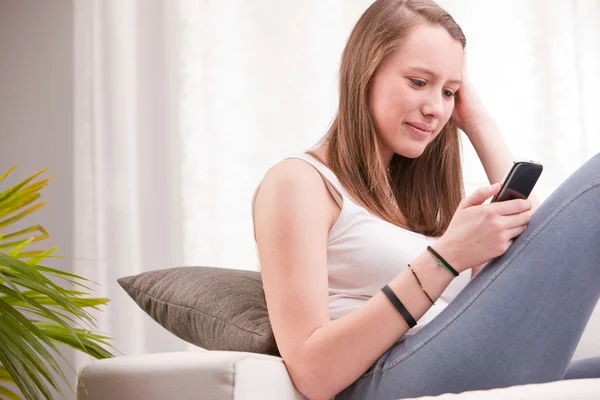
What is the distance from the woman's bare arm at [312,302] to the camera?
1.11 metres

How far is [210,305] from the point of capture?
1354mm

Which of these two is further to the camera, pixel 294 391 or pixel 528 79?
pixel 528 79

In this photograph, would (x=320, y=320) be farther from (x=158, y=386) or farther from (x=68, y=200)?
(x=68, y=200)

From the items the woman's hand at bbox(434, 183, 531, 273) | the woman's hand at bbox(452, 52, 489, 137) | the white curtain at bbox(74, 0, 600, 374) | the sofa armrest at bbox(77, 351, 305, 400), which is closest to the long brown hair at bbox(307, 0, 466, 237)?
the woman's hand at bbox(452, 52, 489, 137)

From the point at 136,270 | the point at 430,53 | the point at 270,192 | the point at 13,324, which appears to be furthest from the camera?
the point at 136,270

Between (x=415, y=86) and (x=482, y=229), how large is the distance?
18.4 inches

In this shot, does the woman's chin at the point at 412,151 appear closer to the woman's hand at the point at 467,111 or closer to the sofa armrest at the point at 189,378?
the woman's hand at the point at 467,111

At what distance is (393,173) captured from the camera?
65.9 inches

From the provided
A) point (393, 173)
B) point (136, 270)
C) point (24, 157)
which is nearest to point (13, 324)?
point (393, 173)

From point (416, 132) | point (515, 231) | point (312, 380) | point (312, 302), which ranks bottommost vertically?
point (312, 380)

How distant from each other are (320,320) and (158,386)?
27 centimetres

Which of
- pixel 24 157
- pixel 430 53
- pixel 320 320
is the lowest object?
pixel 320 320

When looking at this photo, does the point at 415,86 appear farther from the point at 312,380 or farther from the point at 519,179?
the point at 312,380

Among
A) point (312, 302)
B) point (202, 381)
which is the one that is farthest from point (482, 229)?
point (202, 381)
